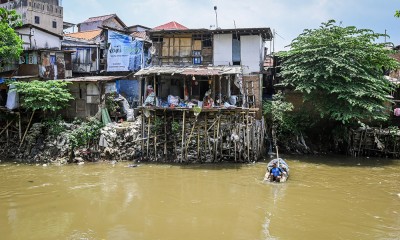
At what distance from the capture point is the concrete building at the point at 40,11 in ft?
99.3

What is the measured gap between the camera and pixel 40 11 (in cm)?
3145

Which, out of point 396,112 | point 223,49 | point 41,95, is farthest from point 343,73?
point 41,95

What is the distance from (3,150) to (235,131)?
570 inches

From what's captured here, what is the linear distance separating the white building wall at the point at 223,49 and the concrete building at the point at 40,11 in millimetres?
17499

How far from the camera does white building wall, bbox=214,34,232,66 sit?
877 inches

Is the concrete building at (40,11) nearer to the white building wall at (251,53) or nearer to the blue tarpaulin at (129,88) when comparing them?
the blue tarpaulin at (129,88)

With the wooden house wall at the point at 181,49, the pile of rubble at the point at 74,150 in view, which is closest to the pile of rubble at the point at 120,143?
the pile of rubble at the point at 74,150

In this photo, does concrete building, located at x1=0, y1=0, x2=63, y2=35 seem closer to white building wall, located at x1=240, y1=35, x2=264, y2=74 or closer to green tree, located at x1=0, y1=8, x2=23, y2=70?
green tree, located at x1=0, y1=8, x2=23, y2=70

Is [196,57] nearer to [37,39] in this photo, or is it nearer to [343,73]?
[343,73]

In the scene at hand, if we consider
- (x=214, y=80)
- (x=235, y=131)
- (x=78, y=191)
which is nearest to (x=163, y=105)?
(x=214, y=80)

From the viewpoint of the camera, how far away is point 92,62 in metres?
27.1

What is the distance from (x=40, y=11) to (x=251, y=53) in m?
21.5

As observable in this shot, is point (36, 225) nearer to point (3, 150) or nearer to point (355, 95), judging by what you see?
point (3, 150)

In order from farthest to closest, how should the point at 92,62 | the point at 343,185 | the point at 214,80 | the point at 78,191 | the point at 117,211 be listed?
the point at 92,62 < the point at 214,80 < the point at 343,185 < the point at 78,191 < the point at 117,211
